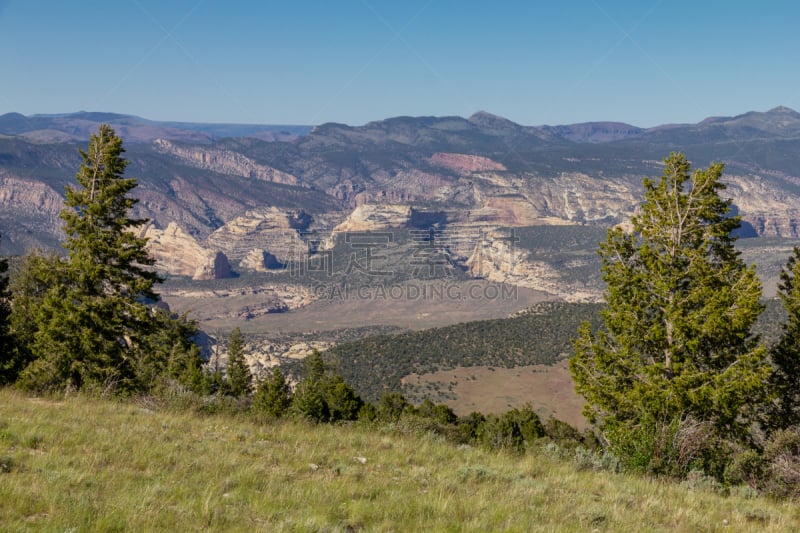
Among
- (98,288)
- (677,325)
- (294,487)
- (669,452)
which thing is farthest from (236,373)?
(294,487)

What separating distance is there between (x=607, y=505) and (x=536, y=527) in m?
1.98

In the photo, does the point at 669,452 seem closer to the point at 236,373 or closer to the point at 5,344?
the point at 5,344

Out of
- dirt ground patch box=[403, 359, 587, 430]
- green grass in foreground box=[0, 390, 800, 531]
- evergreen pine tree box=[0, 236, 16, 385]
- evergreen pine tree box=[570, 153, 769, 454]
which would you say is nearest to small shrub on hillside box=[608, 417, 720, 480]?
green grass in foreground box=[0, 390, 800, 531]

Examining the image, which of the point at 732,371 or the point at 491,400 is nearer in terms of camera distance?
the point at 732,371

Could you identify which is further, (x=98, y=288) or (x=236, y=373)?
(x=236, y=373)

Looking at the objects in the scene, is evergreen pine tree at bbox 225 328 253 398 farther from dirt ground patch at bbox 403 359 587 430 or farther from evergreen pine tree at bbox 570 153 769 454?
evergreen pine tree at bbox 570 153 769 454

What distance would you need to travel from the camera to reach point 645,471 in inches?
457

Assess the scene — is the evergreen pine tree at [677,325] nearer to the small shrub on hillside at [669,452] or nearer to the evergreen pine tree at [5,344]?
the small shrub on hillside at [669,452]

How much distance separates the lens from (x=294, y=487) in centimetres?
821

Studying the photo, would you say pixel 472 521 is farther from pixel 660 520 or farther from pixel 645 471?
pixel 645 471

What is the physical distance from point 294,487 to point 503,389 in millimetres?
69598

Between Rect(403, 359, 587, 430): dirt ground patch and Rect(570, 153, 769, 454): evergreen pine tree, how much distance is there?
47.7 metres

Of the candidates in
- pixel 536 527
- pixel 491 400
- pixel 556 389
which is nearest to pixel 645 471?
pixel 536 527

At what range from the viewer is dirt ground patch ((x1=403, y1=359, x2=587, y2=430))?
69.1 metres
